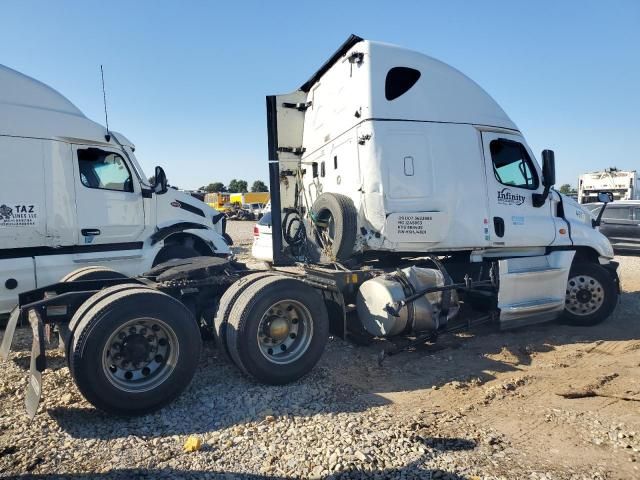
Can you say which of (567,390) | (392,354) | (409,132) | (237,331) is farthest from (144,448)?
(409,132)

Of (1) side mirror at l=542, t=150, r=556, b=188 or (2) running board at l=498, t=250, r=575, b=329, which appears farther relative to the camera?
(1) side mirror at l=542, t=150, r=556, b=188

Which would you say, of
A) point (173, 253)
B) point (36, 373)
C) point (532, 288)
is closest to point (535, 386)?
point (532, 288)

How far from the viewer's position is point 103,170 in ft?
24.2

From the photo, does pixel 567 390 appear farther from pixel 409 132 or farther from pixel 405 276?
pixel 409 132

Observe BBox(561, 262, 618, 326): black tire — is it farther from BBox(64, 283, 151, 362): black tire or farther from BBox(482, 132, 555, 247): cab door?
BBox(64, 283, 151, 362): black tire

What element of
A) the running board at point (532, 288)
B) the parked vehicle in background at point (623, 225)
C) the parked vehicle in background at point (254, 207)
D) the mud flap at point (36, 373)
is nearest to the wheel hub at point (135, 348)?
the mud flap at point (36, 373)

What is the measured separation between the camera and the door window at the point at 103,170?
23.5ft

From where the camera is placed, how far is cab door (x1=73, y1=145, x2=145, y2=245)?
23.3 feet

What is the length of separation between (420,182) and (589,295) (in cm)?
330

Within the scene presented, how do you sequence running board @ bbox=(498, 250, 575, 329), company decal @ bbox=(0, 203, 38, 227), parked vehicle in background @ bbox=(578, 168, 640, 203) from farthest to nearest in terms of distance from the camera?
parked vehicle in background @ bbox=(578, 168, 640, 203) < company decal @ bbox=(0, 203, 38, 227) < running board @ bbox=(498, 250, 575, 329)

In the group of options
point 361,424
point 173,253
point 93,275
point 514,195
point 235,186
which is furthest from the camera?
point 235,186

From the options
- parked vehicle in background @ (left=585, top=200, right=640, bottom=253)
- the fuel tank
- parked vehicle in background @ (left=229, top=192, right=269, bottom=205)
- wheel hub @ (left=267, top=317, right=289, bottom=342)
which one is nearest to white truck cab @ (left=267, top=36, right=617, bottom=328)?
the fuel tank

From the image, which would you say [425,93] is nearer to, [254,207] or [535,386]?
[535,386]

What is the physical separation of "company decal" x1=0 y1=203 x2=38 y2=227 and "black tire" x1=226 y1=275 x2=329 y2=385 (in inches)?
161
